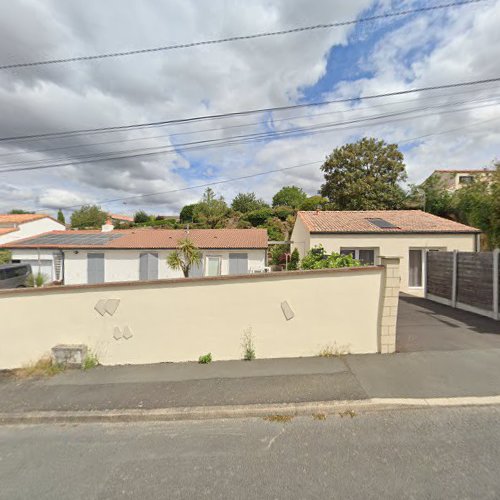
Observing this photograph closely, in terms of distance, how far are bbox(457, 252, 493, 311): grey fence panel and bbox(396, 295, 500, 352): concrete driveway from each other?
1.29ft

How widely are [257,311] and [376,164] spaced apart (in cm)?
2480

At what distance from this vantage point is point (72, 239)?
17.3 metres

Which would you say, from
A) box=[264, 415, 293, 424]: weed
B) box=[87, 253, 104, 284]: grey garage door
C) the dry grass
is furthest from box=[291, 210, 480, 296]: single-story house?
box=[87, 253, 104, 284]: grey garage door

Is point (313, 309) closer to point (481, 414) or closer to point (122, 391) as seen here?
point (481, 414)

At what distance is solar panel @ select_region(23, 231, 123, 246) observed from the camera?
1631 cm

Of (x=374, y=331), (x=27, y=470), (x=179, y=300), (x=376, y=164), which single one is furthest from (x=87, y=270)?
(x=376, y=164)

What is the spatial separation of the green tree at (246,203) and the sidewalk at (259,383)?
33170mm

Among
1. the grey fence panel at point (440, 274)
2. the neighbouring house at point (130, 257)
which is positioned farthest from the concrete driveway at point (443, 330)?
the neighbouring house at point (130, 257)

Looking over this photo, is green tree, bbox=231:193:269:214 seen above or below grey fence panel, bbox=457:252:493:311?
above

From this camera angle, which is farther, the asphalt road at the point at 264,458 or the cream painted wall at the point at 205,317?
the cream painted wall at the point at 205,317

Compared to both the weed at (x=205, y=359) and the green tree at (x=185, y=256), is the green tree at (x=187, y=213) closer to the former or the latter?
the green tree at (x=185, y=256)

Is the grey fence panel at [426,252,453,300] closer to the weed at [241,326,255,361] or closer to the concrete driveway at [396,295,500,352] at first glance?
the concrete driveway at [396,295,500,352]

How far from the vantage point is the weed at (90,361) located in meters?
4.58

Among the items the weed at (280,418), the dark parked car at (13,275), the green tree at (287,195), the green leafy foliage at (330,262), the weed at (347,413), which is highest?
the green tree at (287,195)
